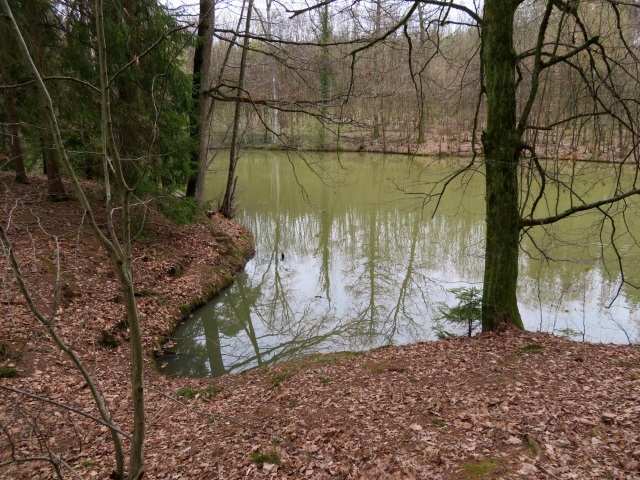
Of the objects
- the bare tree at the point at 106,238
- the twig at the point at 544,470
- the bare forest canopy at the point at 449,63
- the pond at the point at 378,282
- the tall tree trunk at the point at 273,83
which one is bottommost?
the pond at the point at 378,282

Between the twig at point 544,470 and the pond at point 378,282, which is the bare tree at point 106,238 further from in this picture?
the pond at point 378,282

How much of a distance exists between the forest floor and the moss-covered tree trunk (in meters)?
0.61

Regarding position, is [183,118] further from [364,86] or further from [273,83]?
[273,83]

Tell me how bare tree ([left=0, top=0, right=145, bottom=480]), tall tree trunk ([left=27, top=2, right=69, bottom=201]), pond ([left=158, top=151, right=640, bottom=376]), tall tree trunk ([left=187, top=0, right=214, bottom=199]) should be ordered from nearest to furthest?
bare tree ([left=0, top=0, right=145, bottom=480]) < tall tree trunk ([left=27, top=2, right=69, bottom=201]) < pond ([left=158, top=151, right=640, bottom=376]) < tall tree trunk ([left=187, top=0, right=214, bottom=199])

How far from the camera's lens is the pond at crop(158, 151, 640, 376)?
727 cm

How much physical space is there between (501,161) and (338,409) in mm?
3301

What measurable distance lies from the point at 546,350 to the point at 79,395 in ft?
17.3

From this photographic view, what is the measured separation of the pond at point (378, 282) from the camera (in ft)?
23.9

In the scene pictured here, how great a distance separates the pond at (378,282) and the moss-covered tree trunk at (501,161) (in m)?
0.43

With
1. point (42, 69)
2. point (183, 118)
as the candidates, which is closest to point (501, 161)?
point (183, 118)

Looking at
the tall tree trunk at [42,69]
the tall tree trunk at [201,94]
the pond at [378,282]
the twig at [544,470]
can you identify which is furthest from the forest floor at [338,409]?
the tall tree trunk at [201,94]

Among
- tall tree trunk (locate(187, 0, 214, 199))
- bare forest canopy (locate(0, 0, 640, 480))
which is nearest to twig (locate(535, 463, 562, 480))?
bare forest canopy (locate(0, 0, 640, 480))

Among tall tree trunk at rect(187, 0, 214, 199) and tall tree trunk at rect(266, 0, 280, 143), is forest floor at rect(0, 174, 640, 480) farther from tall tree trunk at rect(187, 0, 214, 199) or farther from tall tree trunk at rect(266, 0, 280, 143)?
tall tree trunk at rect(187, 0, 214, 199)

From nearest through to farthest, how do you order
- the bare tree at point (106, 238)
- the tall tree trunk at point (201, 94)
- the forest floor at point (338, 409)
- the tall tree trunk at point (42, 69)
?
the bare tree at point (106, 238)
the forest floor at point (338, 409)
the tall tree trunk at point (42, 69)
the tall tree trunk at point (201, 94)
